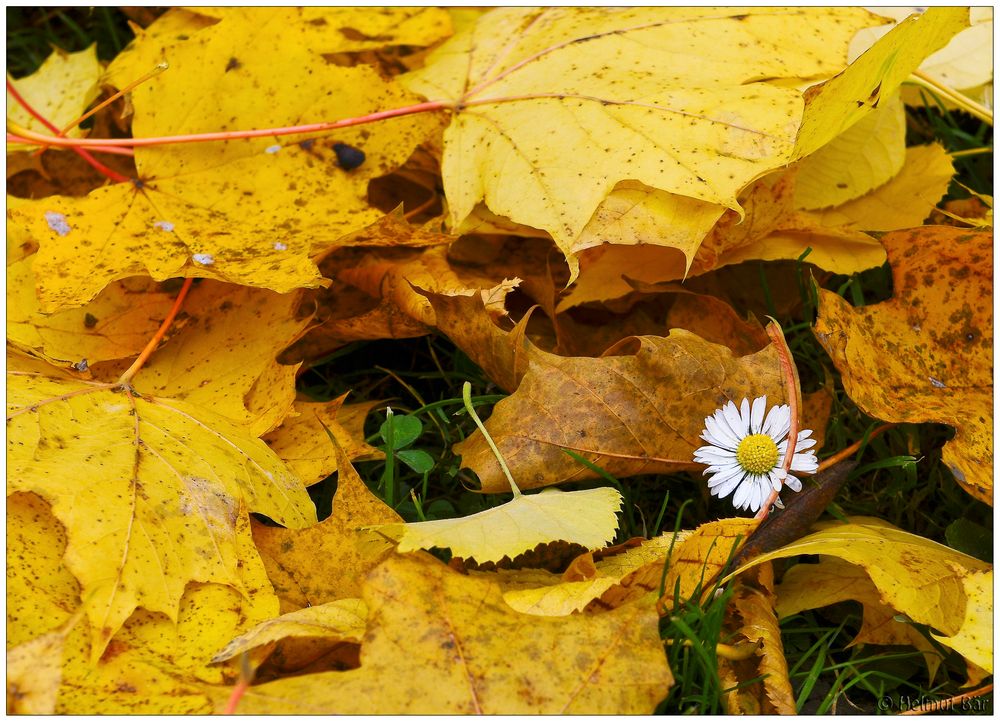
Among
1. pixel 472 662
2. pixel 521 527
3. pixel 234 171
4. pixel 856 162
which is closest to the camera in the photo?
pixel 472 662

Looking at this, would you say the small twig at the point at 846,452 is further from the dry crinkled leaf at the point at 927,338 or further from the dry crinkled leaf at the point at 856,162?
the dry crinkled leaf at the point at 856,162

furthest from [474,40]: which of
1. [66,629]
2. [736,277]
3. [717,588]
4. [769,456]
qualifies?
[66,629]

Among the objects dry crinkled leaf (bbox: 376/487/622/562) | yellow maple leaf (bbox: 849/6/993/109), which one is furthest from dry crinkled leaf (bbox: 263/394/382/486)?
yellow maple leaf (bbox: 849/6/993/109)

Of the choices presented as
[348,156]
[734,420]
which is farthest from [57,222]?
[734,420]

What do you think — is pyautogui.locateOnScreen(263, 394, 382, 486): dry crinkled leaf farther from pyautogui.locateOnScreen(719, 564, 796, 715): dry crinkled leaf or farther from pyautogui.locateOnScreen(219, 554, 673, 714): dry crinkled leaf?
pyautogui.locateOnScreen(719, 564, 796, 715): dry crinkled leaf

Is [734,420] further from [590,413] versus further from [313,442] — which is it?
[313,442]

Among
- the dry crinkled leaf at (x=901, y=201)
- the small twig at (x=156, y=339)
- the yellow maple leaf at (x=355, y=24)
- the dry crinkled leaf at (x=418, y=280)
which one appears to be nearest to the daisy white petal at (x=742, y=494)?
the dry crinkled leaf at (x=418, y=280)

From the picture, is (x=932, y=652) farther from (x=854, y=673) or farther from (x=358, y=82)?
(x=358, y=82)
